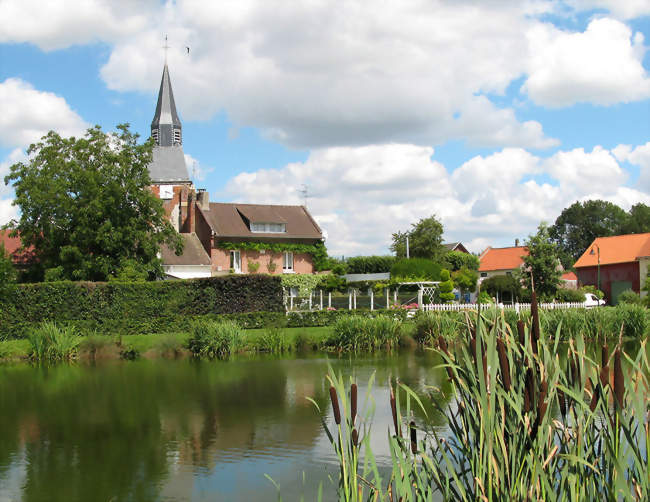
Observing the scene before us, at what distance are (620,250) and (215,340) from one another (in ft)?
125

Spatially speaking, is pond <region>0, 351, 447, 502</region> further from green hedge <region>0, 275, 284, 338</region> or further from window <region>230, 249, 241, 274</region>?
window <region>230, 249, 241, 274</region>

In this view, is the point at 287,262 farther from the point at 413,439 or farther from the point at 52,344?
the point at 413,439

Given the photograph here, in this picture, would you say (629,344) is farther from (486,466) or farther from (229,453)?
(486,466)

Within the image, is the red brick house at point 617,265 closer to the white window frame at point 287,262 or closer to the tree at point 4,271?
the white window frame at point 287,262

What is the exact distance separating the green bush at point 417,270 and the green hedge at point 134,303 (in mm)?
15669

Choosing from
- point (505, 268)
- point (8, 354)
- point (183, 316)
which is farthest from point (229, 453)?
point (505, 268)

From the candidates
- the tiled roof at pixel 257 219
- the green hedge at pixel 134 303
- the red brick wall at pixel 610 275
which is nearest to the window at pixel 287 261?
the tiled roof at pixel 257 219

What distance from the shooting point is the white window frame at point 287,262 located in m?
49.8

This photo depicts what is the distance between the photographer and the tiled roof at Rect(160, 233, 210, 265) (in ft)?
143

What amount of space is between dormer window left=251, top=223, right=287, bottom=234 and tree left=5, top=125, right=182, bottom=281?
1741 cm

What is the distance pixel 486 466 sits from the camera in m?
3.47

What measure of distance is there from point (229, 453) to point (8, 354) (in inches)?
584

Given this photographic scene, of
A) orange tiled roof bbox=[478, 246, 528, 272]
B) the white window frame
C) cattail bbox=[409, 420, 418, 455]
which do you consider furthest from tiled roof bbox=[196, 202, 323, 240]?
cattail bbox=[409, 420, 418, 455]

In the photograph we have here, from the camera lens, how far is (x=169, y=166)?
55.9 m
